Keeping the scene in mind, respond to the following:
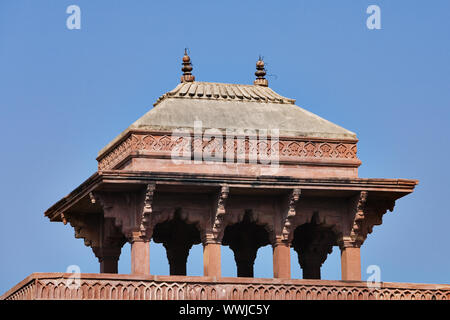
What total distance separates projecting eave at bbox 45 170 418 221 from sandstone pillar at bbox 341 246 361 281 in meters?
1.30

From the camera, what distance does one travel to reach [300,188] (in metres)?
37.1

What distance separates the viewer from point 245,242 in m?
41.5

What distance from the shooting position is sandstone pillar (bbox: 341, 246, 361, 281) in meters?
37.9

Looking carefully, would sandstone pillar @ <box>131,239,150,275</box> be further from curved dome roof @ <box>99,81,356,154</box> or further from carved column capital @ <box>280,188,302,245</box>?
carved column capital @ <box>280,188,302,245</box>

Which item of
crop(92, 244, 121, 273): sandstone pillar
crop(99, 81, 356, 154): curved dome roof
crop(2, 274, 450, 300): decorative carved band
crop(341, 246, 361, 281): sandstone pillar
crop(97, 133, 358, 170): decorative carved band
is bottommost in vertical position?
crop(2, 274, 450, 300): decorative carved band

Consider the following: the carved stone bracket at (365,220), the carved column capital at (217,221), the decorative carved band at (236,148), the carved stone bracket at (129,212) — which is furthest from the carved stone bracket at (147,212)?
the carved stone bracket at (365,220)

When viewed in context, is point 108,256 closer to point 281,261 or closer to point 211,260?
point 211,260

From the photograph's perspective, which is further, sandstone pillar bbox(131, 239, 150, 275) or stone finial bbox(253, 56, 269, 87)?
stone finial bbox(253, 56, 269, 87)

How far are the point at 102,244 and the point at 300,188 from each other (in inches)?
212

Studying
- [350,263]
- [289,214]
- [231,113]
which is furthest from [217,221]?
[350,263]

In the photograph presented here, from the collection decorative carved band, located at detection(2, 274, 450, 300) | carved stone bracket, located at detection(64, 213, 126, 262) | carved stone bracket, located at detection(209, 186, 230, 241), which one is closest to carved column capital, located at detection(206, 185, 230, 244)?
carved stone bracket, located at detection(209, 186, 230, 241)

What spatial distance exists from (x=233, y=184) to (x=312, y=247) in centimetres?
484
